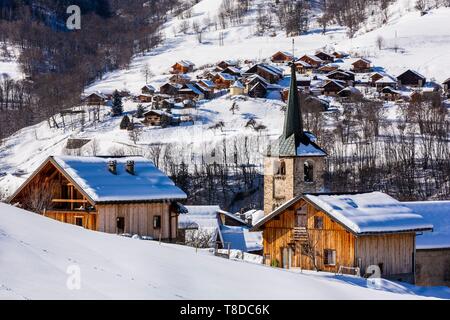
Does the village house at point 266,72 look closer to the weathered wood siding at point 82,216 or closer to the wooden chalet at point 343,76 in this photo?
the wooden chalet at point 343,76

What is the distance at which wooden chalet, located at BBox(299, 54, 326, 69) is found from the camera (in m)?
105

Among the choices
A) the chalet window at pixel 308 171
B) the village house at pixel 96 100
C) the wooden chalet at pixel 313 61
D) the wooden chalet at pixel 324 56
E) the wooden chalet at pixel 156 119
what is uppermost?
the wooden chalet at pixel 324 56

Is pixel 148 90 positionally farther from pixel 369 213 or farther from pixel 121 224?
pixel 369 213

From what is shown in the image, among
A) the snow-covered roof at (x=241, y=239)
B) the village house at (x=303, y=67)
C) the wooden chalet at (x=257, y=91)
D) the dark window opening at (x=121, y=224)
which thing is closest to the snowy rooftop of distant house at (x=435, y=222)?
the snow-covered roof at (x=241, y=239)

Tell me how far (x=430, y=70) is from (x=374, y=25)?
3287cm

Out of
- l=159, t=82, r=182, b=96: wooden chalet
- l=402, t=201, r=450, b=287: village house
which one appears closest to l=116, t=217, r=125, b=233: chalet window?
l=402, t=201, r=450, b=287: village house

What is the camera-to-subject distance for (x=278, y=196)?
40438mm

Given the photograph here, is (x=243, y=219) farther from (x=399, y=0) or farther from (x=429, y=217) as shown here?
(x=399, y=0)

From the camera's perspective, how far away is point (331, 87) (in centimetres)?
9162

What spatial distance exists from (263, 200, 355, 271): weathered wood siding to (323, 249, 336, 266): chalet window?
91 mm

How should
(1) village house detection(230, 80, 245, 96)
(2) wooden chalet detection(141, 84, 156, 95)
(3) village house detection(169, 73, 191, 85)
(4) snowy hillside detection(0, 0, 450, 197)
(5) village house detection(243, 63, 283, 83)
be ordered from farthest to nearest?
(3) village house detection(169, 73, 191, 85) < (5) village house detection(243, 63, 283, 83) < (2) wooden chalet detection(141, 84, 156, 95) < (1) village house detection(230, 80, 245, 96) < (4) snowy hillside detection(0, 0, 450, 197)

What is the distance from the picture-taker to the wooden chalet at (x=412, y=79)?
94062 millimetres

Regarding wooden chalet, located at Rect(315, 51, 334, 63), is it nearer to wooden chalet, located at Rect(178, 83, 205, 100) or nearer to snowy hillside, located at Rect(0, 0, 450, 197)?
snowy hillside, located at Rect(0, 0, 450, 197)
